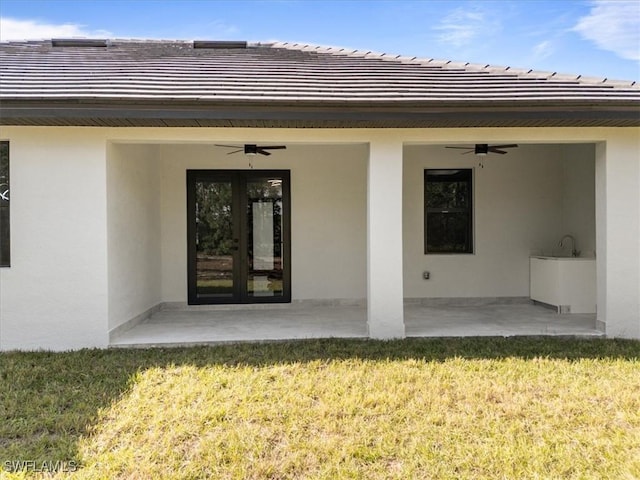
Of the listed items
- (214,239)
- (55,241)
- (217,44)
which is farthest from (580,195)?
(55,241)

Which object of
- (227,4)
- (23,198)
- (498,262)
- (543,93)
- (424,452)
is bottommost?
(424,452)

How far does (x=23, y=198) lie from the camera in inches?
233

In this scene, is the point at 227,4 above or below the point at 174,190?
above

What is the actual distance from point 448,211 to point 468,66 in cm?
315

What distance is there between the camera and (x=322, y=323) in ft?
24.4

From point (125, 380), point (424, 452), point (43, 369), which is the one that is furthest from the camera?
point (43, 369)

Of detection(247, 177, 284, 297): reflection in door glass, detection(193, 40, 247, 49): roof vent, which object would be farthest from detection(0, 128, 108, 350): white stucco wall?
detection(193, 40, 247, 49): roof vent

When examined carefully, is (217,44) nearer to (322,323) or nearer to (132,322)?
(132,322)

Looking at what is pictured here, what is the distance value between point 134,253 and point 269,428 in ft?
15.3

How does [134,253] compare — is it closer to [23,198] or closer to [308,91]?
[23,198]

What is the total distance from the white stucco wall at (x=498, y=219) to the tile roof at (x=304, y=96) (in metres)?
2.63

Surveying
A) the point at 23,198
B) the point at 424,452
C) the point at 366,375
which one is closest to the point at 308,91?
the point at 366,375

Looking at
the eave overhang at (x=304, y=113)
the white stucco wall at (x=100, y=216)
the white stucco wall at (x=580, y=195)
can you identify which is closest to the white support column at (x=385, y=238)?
the white stucco wall at (x=100, y=216)

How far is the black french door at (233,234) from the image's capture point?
8.96 meters
